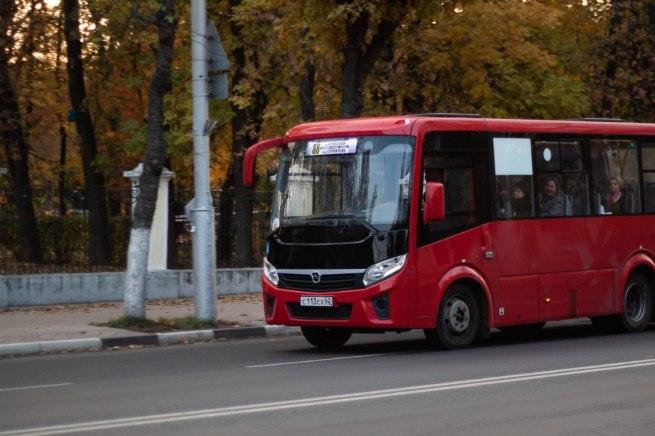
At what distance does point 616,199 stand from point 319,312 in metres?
5.56

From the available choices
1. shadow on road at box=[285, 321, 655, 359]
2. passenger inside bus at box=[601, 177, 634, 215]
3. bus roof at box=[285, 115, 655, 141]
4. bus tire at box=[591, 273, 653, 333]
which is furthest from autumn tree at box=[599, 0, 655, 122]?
bus roof at box=[285, 115, 655, 141]

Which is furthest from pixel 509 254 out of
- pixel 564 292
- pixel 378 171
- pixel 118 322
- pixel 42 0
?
pixel 42 0

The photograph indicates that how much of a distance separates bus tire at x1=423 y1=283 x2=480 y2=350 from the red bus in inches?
0.8

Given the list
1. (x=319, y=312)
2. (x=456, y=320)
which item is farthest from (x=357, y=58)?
(x=319, y=312)

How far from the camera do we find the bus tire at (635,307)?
18891mm

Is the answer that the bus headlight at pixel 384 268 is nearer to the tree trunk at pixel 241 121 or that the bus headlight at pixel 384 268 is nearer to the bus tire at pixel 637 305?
the bus tire at pixel 637 305

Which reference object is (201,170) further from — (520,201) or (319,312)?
(520,201)

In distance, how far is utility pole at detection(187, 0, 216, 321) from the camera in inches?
750

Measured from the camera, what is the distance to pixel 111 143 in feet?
126

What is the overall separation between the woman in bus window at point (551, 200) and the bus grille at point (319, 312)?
A: 3.55m

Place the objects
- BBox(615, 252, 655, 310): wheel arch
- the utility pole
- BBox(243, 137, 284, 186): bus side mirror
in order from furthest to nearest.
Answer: the utility pole → BBox(615, 252, 655, 310): wheel arch → BBox(243, 137, 284, 186): bus side mirror

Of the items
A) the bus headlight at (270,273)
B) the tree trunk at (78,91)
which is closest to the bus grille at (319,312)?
the bus headlight at (270,273)

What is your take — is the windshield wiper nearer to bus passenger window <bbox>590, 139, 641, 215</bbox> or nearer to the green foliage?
the green foliage

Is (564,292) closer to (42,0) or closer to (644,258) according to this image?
(644,258)
